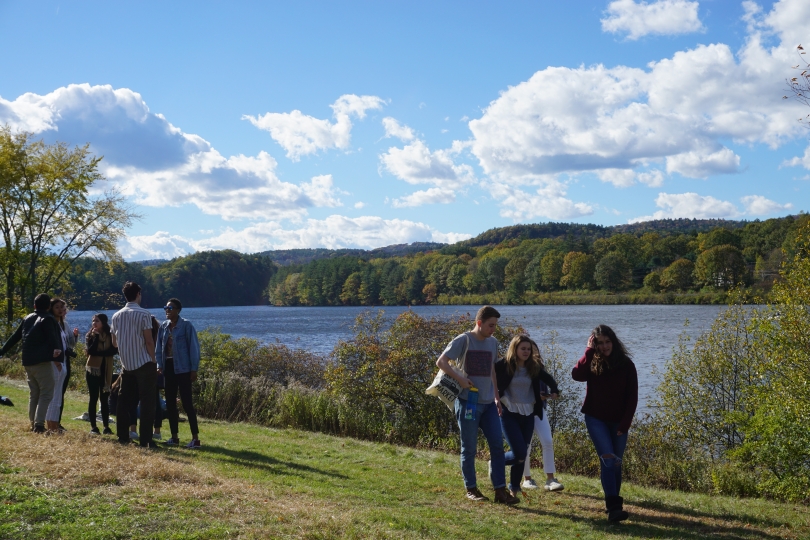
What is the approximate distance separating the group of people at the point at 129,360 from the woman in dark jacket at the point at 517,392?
4.51 meters

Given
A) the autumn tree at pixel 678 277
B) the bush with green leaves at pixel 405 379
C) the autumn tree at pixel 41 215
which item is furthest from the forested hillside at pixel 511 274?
the bush with green leaves at pixel 405 379

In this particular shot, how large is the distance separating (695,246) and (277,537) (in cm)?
10347

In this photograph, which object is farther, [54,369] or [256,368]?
[256,368]

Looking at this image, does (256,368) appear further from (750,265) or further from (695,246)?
(695,246)

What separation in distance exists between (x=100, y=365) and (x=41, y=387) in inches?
43.8

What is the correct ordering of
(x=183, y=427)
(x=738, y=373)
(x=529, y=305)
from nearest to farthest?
(x=183, y=427) < (x=738, y=373) < (x=529, y=305)

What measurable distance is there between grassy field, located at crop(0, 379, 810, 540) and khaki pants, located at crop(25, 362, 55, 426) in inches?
11.4

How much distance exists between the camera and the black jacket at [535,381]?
7.64 m

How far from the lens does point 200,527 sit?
539cm

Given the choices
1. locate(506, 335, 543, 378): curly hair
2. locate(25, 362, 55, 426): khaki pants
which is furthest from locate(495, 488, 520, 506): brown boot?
locate(25, 362, 55, 426): khaki pants

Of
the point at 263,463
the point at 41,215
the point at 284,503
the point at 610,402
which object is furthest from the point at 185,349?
the point at 41,215

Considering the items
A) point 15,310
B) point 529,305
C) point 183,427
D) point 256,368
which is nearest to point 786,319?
point 183,427

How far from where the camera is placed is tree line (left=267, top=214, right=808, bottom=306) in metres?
80.7

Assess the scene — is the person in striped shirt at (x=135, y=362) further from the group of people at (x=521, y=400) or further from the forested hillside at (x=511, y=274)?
the forested hillside at (x=511, y=274)
